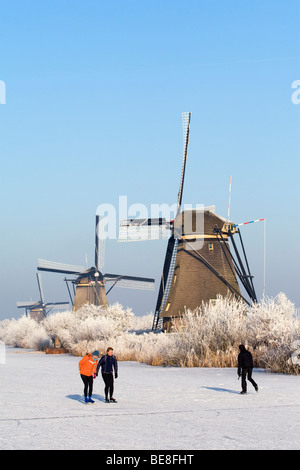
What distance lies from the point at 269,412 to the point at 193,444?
12.0 feet

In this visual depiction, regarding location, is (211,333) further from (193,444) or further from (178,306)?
(193,444)

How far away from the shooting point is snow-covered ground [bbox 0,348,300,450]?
8.47 meters

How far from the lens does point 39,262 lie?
61.1 meters

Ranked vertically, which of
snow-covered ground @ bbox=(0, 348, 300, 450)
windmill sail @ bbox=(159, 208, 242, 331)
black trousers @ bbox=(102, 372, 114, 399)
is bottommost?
snow-covered ground @ bbox=(0, 348, 300, 450)

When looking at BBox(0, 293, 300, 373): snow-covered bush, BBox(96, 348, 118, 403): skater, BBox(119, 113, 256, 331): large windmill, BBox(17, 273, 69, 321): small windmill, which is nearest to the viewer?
BBox(96, 348, 118, 403): skater

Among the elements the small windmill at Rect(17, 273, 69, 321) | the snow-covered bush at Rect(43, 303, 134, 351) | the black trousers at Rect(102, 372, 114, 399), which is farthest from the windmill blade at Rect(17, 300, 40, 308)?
the black trousers at Rect(102, 372, 114, 399)

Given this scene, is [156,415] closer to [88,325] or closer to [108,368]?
[108,368]

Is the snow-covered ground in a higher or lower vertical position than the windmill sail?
lower

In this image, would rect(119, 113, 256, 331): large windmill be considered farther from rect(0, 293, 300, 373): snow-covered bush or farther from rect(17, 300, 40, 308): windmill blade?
rect(17, 300, 40, 308): windmill blade

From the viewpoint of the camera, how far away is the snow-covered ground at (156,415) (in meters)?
8.47

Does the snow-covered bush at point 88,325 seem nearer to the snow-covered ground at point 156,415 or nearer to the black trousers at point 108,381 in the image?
the snow-covered ground at point 156,415

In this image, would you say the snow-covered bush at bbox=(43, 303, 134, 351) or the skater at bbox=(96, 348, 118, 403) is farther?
the snow-covered bush at bbox=(43, 303, 134, 351)

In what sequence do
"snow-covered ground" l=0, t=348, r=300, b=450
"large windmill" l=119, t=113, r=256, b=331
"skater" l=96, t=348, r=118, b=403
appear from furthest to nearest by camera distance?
1. "large windmill" l=119, t=113, r=256, b=331
2. "skater" l=96, t=348, r=118, b=403
3. "snow-covered ground" l=0, t=348, r=300, b=450
